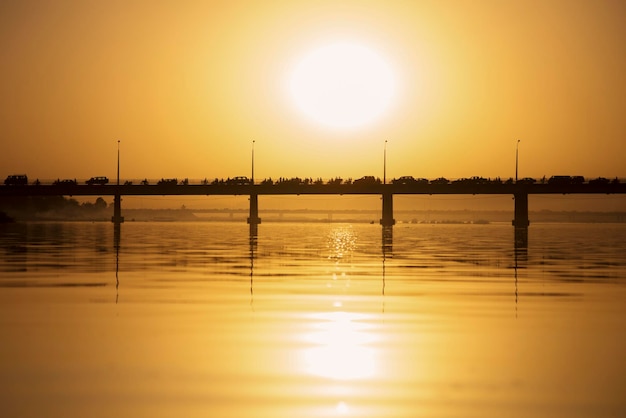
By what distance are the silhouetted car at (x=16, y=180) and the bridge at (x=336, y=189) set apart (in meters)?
1.58

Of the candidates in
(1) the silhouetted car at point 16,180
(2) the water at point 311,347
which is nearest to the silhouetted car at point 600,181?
(1) the silhouetted car at point 16,180

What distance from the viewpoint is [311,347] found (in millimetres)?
16078

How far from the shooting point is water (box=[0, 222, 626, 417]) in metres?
11.7

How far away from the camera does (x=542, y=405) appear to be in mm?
11523

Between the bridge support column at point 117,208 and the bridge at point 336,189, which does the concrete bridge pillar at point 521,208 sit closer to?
the bridge at point 336,189

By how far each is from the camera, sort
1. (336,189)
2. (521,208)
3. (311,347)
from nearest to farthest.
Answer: (311,347) < (521,208) < (336,189)

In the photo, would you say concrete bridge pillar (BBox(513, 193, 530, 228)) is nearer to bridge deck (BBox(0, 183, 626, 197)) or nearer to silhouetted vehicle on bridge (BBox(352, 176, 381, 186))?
bridge deck (BBox(0, 183, 626, 197))

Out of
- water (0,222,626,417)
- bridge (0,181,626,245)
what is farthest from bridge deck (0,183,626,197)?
water (0,222,626,417)

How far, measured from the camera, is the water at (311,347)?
11.7 meters

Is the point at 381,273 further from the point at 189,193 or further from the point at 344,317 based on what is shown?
the point at 189,193

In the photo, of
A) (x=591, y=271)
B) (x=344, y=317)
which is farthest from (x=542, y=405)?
(x=591, y=271)

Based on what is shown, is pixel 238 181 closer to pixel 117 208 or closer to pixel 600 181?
pixel 117 208

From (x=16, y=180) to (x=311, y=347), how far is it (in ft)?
584

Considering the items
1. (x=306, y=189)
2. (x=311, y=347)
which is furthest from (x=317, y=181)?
(x=311, y=347)
